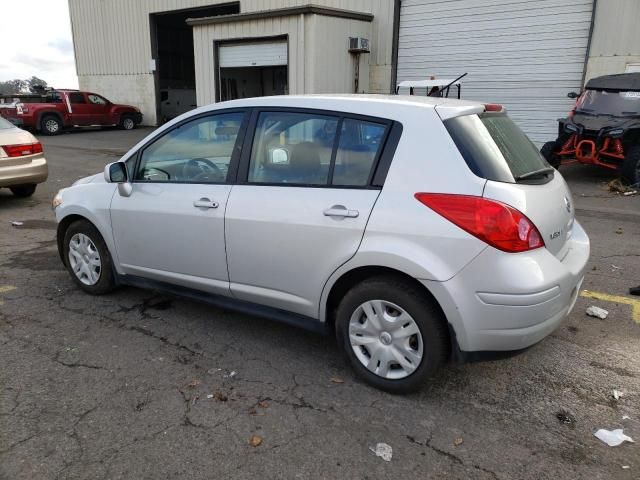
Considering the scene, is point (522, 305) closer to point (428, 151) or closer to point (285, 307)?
point (428, 151)

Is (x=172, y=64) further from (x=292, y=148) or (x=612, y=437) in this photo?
(x=612, y=437)

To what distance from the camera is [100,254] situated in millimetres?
4441

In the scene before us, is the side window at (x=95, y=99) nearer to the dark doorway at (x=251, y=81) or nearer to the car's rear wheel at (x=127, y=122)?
the car's rear wheel at (x=127, y=122)

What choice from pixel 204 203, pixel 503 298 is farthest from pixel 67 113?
pixel 503 298

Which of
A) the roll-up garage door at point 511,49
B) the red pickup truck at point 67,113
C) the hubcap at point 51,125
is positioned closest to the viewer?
the roll-up garage door at point 511,49

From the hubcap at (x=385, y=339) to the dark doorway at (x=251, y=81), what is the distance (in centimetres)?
1309

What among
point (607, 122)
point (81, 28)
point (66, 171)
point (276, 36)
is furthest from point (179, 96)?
point (607, 122)

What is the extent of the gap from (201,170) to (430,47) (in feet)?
38.9

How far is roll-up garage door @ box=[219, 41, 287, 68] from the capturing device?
1412 cm

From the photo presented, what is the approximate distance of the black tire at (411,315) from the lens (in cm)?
290

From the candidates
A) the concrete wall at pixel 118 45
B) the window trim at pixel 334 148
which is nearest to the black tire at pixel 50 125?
the concrete wall at pixel 118 45

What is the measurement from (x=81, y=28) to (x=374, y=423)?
27258mm

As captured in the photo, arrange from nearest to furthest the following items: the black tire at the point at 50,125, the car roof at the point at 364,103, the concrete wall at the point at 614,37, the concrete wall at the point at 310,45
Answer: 1. the car roof at the point at 364,103
2. the concrete wall at the point at 614,37
3. the concrete wall at the point at 310,45
4. the black tire at the point at 50,125

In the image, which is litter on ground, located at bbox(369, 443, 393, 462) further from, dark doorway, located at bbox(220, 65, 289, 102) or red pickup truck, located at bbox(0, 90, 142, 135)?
red pickup truck, located at bbox(0, 90, 142, 135)
